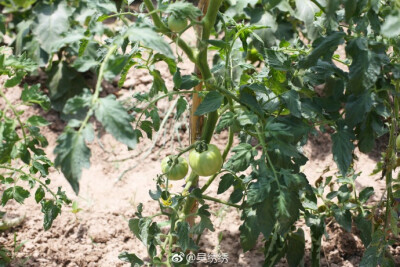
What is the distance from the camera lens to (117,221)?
80.9 inches

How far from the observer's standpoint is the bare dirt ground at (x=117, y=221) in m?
1.89

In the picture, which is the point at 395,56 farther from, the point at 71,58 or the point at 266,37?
the point at 71,58

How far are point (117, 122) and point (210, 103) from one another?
0.38 metres

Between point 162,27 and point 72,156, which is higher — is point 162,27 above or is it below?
above

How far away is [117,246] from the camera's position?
196 cm

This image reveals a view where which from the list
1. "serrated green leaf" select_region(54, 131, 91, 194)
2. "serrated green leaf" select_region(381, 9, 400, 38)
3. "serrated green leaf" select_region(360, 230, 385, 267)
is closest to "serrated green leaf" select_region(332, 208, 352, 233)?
"serrated green leaf" select_region(360, 230, 385, 267)

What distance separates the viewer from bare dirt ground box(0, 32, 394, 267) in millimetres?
1893

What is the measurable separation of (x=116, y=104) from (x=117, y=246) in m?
1.19

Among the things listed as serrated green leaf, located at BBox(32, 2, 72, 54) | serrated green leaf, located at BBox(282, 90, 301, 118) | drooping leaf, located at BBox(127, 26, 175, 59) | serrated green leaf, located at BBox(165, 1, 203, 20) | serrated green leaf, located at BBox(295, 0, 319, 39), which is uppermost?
serrated green leaf, located at BBox(32, 2, 72, 54)

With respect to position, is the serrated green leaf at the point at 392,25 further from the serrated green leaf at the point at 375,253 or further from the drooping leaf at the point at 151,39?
the serrated green leaf at the point at 375,253

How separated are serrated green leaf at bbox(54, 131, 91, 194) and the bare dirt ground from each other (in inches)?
42.2

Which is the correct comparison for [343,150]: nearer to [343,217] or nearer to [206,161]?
[206,161]

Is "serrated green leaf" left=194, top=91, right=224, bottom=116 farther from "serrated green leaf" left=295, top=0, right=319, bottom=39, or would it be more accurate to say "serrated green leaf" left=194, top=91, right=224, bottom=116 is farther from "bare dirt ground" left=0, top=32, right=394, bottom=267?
"serrated green leaf" left=295, top=0, right=319, bottom=39

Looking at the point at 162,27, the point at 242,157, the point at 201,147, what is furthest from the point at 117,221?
the point at 162,27
